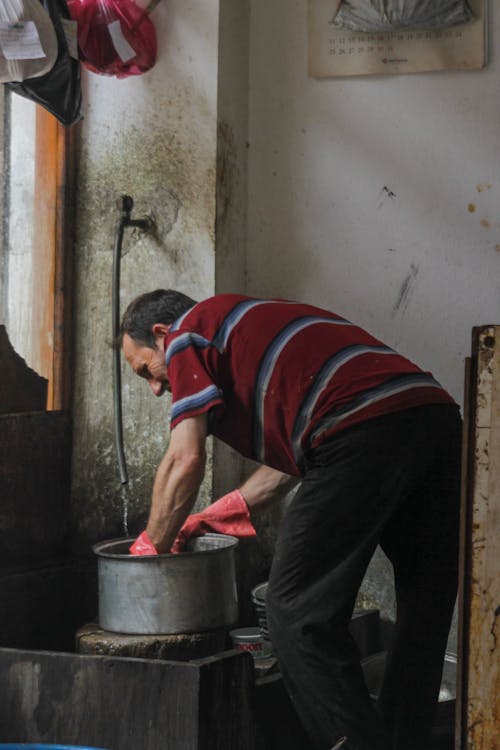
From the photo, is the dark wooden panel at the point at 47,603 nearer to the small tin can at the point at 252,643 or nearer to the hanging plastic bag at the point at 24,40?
the small tin can at the point at 252,643

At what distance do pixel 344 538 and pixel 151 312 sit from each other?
865mm

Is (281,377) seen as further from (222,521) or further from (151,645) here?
(151,645)

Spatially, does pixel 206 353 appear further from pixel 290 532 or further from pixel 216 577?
pixel 216 577

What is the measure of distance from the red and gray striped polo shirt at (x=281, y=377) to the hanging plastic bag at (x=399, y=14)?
4.64 ft

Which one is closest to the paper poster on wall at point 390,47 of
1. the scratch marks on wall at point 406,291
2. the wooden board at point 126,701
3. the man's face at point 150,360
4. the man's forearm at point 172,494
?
the scratch marks on wall at point 406,291

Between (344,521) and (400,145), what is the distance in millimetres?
1685

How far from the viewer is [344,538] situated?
2.57 meters

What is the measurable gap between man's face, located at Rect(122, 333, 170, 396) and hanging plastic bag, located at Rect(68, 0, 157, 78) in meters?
1.13

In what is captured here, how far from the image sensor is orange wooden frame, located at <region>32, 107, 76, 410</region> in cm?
380

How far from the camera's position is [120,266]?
3.79m

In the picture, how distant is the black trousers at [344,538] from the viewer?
252 cm

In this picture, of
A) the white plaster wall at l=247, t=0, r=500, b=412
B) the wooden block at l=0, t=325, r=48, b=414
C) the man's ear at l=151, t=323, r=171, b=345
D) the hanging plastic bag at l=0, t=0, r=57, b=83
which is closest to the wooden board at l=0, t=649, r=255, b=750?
the man's ear at l=151, t=323, r=171, b=345

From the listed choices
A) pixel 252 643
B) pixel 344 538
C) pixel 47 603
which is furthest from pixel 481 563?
pixel 47 603

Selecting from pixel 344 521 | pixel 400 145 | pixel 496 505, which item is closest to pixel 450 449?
pixel 344 521
